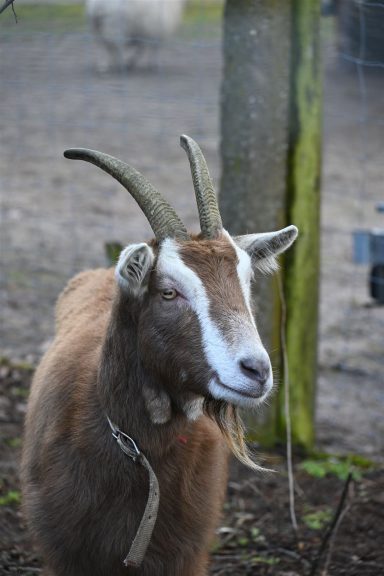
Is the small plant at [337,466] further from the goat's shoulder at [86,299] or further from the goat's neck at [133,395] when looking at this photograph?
the goat's neck at [133,395]

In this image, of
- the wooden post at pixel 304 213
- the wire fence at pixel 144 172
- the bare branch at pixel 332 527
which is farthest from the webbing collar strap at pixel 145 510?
the wire fence at pixel 144 172

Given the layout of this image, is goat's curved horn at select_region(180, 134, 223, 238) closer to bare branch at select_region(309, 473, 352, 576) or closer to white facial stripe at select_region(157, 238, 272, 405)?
white facial stripe at select_region(157, 238, 272, 405)

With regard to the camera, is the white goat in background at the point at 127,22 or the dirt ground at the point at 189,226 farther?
the white goat in background at the point at 127,22

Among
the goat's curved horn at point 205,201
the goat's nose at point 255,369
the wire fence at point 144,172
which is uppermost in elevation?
the goat's curved horn at point 205,201

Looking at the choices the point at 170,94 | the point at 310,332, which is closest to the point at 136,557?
the point at 310,332

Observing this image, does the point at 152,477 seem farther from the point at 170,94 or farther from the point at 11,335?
the point at 170,94

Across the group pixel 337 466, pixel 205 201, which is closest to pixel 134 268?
pixel 205 201

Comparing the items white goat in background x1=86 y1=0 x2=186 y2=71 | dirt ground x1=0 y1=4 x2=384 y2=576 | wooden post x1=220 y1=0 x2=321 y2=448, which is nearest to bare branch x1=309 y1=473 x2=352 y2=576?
dirt ground x1=0 y1=4 x2=384 y2=576

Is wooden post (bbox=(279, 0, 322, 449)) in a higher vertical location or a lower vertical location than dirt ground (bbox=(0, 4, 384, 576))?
higher

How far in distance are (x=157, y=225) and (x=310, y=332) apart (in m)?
2.51

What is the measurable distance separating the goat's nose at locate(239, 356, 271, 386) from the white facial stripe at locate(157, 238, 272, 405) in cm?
1

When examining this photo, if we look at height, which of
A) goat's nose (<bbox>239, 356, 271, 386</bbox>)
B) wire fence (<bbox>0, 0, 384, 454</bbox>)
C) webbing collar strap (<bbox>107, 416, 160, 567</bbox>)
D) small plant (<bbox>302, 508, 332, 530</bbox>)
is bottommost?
wire fence (<bbox>0, 0, 384, 454</bbox>)

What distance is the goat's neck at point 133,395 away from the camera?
11.9 ft

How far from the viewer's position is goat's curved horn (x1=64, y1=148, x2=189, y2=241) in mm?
3588
